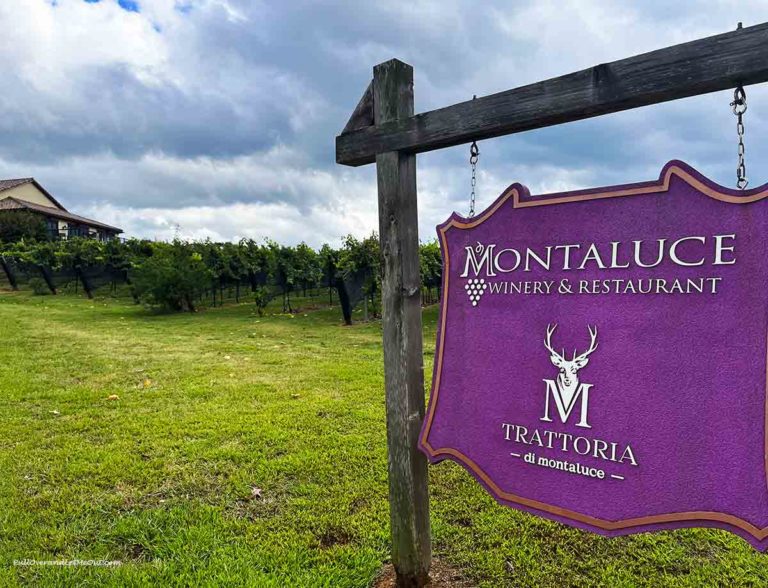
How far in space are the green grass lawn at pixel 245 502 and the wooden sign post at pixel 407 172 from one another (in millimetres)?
514

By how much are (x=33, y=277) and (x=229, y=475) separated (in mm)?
30567

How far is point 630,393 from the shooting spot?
6.24ft

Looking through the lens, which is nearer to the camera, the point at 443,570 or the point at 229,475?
the point at 443,570

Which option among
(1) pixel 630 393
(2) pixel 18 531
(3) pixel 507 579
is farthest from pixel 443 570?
(2) pixel 18 531

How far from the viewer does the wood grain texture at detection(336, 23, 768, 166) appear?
1.69 m

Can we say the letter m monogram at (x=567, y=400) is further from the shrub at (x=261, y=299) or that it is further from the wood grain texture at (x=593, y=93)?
the shrub at (x=261, y=299)

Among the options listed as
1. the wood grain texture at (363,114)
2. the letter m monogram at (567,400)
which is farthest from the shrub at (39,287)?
the letter m monogram at (567,400)

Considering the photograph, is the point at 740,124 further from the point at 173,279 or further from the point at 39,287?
the point at 39,287

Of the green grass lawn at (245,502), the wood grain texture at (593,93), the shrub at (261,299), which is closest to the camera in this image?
the wood grain texture at (593,93)

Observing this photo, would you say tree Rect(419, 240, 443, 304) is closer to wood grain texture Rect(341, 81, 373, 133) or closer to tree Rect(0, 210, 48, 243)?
wood grain texture Rect(341, 81, 373, 133)

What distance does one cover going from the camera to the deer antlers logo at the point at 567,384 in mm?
1985

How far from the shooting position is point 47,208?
48812mm

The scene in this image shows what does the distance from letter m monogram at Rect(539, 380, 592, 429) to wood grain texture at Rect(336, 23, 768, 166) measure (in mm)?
1068

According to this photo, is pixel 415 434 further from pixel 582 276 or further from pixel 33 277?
pixel 33 277
